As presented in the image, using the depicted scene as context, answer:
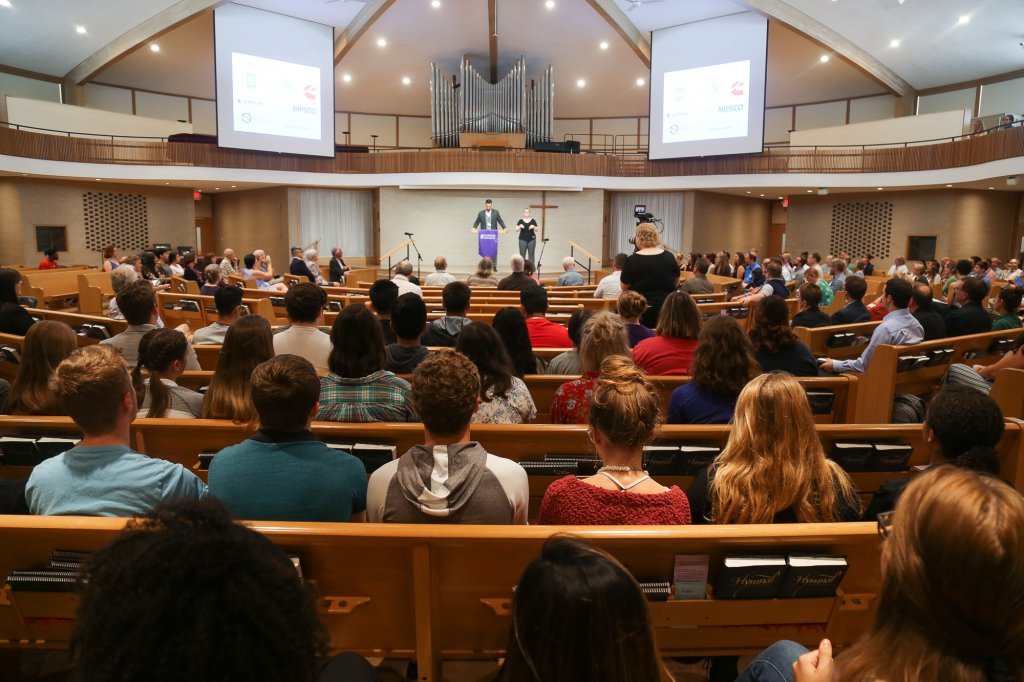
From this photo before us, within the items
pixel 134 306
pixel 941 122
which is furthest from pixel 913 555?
pixel 941 122

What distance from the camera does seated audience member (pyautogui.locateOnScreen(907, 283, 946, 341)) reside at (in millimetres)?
5125

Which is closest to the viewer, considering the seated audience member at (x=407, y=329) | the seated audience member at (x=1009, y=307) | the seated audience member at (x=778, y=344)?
the seated audience member at (x=407, y=329)

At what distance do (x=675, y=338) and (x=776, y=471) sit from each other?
76.6 inches

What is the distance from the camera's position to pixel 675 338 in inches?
156

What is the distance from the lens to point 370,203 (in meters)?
19.5

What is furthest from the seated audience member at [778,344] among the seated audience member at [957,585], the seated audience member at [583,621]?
the seated audience member at [583,621]

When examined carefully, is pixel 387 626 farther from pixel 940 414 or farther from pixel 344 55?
pixel 344 55

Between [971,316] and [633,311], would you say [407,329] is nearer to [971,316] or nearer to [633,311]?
[633,311]

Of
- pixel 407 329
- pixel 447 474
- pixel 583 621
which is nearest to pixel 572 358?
pixel 407 329

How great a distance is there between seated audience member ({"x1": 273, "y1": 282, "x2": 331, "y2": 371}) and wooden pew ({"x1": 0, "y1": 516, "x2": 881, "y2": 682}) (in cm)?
233

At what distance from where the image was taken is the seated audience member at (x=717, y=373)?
9.63 feet

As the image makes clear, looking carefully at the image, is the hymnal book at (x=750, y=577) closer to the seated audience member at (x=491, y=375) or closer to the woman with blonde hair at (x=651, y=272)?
the seated audience member at (x=491, y=375)

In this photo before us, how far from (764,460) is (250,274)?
1008 cm

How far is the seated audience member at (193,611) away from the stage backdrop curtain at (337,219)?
1856 centimetres
